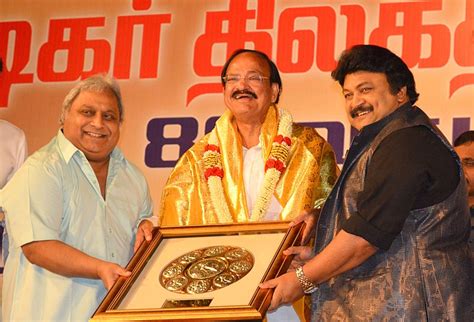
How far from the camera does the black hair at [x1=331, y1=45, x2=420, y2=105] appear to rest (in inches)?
167

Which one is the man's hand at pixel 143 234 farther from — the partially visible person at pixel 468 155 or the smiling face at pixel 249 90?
the partially visible person at pixel 468 155

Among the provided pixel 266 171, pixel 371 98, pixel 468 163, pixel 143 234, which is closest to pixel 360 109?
pixel 371 98

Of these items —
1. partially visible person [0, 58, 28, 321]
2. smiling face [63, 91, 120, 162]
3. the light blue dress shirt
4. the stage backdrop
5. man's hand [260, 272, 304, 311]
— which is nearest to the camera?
man's hand [260, 272, 304, 311]

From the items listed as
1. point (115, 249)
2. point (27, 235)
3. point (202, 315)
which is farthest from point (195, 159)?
point (202, 315)

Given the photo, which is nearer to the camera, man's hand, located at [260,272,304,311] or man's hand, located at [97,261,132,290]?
man's hand, located at [260,272,304,311]

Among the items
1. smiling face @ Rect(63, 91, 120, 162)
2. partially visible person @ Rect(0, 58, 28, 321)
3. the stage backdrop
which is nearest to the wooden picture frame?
smiling face @ Rect(63, 91, 120, 162)

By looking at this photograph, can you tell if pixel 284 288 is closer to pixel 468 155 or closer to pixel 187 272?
pixel 187 272

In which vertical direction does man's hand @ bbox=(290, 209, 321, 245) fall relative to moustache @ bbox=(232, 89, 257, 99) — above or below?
below

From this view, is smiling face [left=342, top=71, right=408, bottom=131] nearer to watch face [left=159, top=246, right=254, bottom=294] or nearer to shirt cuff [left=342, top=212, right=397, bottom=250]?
shirt cuff [left=342, top=212, right=397, bottom=250]

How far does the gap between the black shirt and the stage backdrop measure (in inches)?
80.2

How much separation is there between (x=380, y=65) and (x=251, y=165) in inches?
41.1

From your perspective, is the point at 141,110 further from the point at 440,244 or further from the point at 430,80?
the point at 440,244

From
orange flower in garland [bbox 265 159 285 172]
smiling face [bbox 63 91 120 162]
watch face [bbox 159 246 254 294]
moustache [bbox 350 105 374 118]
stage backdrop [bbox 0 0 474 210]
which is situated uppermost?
stage backdrop [bbox 0 0 474 210]

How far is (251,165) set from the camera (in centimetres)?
507
